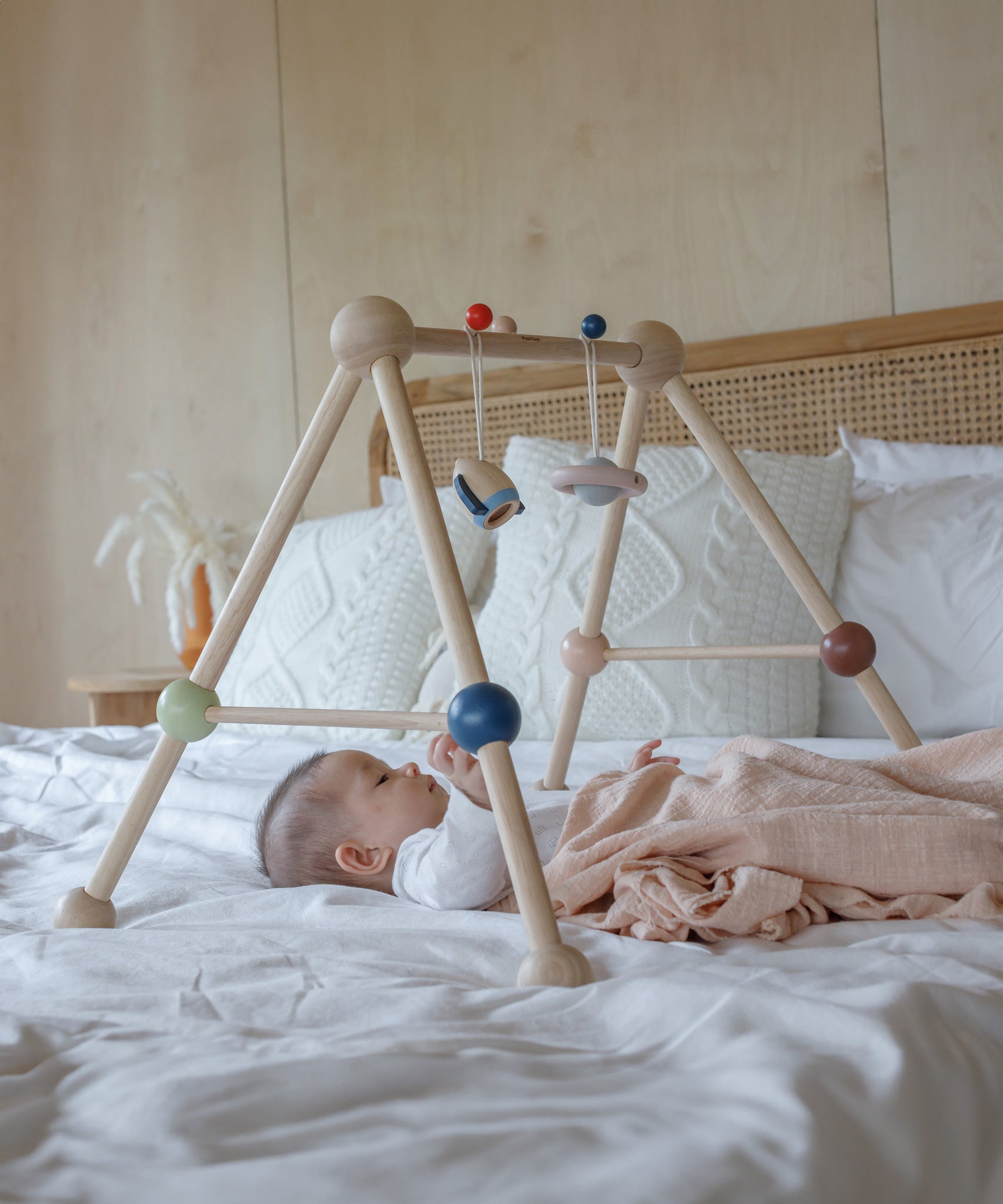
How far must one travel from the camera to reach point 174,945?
805mm

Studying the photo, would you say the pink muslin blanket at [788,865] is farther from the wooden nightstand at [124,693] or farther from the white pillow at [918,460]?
the wooden nightstand at [124,693]

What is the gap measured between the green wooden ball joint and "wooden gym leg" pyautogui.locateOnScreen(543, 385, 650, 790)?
437 mm

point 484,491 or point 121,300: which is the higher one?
point 121,300

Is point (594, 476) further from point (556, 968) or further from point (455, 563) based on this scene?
point (556, 968)

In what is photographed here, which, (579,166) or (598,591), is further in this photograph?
(579,166)

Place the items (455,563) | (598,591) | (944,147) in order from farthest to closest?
(944,147) < (598,591) < (455,563)

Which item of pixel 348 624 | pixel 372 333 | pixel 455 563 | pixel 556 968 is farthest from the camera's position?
pixel 348 624

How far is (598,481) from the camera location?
0.98 metres

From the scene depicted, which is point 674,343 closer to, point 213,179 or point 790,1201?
point 790,1201

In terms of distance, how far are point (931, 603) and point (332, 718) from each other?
1.05 metres

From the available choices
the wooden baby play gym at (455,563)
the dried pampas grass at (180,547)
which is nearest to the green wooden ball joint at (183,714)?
the wooden baby play gym at (455,563)

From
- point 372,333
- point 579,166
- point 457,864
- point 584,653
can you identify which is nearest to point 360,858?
point 457,864

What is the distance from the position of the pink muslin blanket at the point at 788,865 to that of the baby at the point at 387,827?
0.28 feet

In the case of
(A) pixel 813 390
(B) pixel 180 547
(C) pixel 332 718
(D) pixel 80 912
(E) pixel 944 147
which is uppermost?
(E) pixel 944 147
